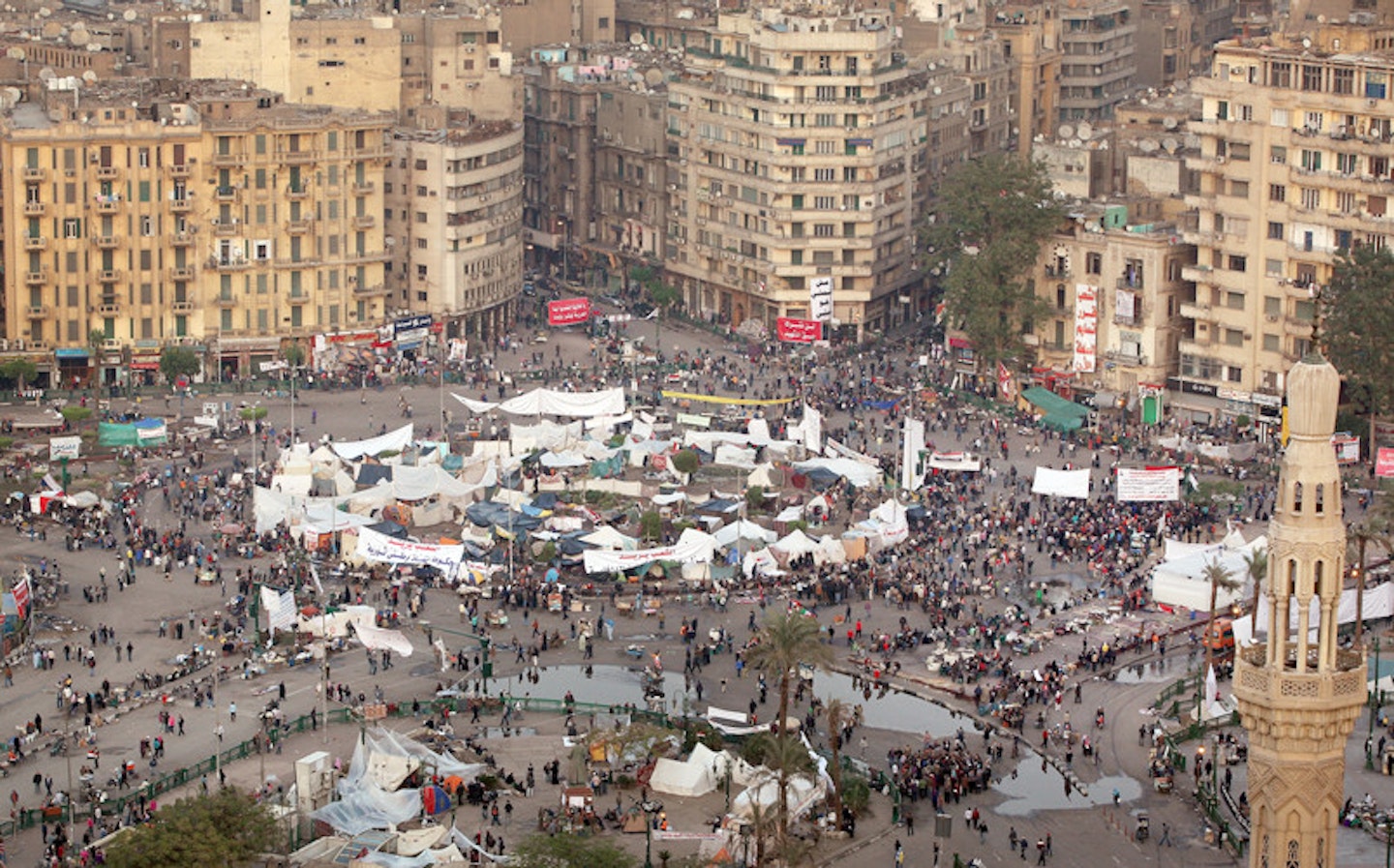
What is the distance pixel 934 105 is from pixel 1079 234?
1143 inches

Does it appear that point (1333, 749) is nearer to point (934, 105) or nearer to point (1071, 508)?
point (1071, 508)

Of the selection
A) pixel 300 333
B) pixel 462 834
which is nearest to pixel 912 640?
pixel 462 834

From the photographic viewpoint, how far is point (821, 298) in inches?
6836

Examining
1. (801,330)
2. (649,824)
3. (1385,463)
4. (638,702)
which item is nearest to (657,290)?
(801,330)

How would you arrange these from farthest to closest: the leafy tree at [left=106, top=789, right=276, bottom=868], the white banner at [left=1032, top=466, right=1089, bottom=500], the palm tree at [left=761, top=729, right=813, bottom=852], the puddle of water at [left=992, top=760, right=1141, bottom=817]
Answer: the white banner at [left=1032, top=466, right=1089, bottom=500] < the puddle of water at [left=992, top=760, right=1141, bottom=817] < the palm tree at [left=761, top=729, right=813, bottom=852] < the leafy tree at [left=106, top=789, right=276, bottom=868]

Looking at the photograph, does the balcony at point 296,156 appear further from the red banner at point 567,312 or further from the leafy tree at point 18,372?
the leafy tree at point 18,372

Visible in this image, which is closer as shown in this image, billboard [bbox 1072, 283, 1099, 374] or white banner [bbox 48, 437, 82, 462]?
white banner [bbox 48, 437, 82, 462]

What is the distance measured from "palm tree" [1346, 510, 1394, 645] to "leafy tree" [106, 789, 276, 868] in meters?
36.9

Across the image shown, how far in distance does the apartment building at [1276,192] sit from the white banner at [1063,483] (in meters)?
17.9

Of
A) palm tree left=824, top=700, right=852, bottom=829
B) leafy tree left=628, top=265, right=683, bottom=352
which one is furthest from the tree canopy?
palm tree left=824, top=700, right=852, bottom=829

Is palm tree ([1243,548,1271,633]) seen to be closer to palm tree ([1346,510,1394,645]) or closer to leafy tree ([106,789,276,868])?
palm tree ([1346,510,1394,645])

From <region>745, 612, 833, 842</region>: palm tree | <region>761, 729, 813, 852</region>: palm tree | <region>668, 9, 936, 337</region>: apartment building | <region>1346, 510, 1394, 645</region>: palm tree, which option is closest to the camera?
<region>761, 729, 813, 852</region>: palm tree

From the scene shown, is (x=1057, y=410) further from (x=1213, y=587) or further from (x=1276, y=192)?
(x=1213, y=587)

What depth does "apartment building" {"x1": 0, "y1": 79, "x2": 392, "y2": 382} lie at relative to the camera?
16400 centimetres
